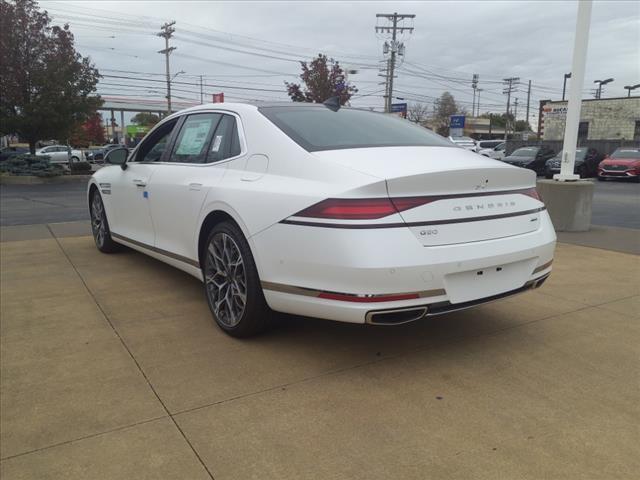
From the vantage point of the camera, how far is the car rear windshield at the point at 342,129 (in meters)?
3.33

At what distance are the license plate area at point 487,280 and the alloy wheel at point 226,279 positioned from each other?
1.24 m

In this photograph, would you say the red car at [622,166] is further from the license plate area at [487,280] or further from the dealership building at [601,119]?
the license plate area at [487,280]

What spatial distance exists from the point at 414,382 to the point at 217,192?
174 cm

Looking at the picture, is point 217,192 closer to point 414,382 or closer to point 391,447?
point 414,382

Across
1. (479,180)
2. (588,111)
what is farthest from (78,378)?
(588,111)

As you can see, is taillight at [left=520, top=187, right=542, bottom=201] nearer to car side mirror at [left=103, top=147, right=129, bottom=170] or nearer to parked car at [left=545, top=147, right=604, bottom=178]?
car side mirror at [left=103, top=147, right=129, bottom=170]

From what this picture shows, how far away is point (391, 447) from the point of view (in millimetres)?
2336

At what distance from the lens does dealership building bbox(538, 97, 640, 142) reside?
39219 mm

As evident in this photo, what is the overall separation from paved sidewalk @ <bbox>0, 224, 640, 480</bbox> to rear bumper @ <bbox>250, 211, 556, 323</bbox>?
1.47ft

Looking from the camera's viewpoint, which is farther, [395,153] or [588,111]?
[588,111]

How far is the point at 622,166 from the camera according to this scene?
2119cm

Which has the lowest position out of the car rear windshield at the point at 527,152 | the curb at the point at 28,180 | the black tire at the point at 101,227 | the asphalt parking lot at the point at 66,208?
the curb at the point at 28,180

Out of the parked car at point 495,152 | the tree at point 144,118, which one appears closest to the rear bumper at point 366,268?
the parked car at point 495,152

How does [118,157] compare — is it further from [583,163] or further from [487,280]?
[583,163]
